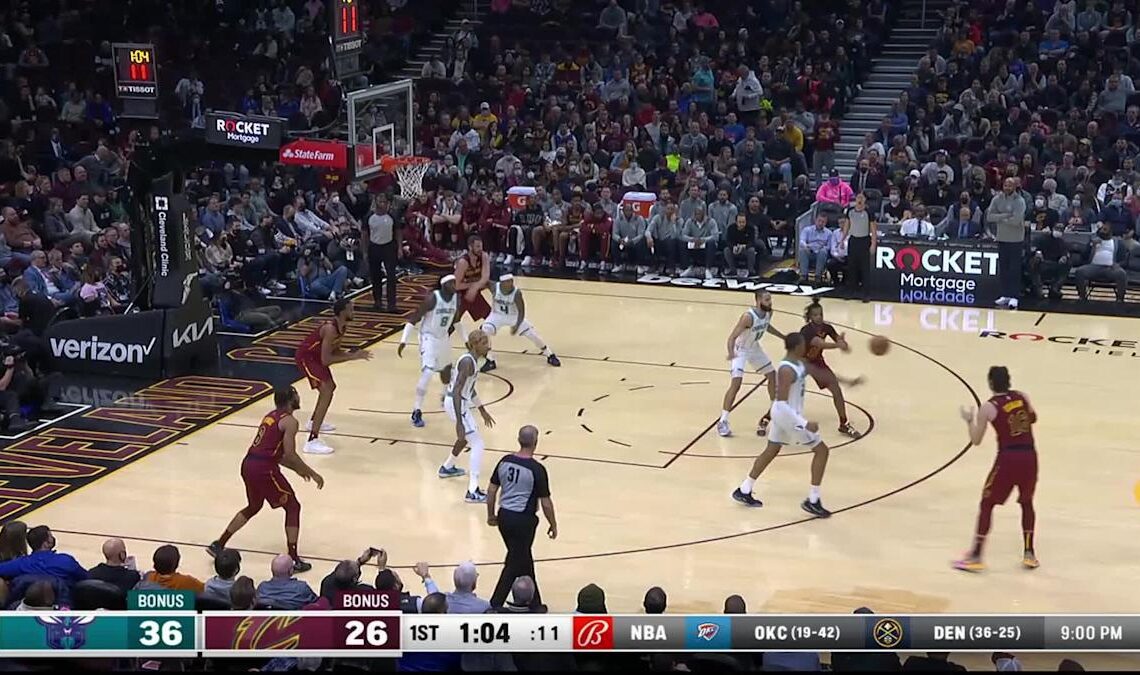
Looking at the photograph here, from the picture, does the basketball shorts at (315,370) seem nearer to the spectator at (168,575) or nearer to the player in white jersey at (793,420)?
the player in white jersey at (793,420)

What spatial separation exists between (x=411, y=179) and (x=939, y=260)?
8.47m

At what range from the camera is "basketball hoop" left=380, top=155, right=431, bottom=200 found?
81.5 feet

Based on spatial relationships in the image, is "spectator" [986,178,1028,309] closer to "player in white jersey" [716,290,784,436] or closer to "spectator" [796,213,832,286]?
"spectator" [796,213,832,286]

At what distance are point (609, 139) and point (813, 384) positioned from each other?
11.3 meters

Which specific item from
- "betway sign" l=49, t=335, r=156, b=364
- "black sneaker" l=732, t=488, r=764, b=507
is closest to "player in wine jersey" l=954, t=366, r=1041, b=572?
"black sneaker" l=732, t=488, r=764, b=507

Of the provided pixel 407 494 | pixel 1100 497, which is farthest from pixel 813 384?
pixel 407 494

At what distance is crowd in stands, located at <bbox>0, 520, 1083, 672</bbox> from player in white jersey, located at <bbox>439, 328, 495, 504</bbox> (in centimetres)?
251

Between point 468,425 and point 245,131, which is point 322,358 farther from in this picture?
point 245,131

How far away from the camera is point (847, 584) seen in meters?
14.1

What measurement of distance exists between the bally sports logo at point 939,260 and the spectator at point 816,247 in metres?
1.01

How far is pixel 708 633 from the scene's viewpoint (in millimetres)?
10445

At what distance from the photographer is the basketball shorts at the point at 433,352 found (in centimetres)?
1822

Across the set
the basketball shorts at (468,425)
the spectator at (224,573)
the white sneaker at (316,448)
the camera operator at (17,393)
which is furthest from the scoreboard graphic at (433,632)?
the camera operator at (17,393)

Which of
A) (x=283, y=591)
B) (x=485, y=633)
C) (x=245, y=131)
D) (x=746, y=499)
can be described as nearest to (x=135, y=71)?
(x=245, y=131)
